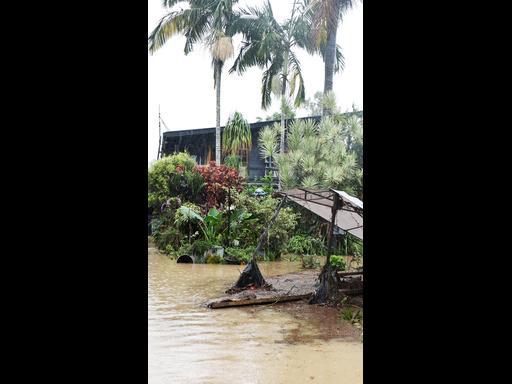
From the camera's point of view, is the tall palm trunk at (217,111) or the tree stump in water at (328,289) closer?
the tree stump in water at (328,289)

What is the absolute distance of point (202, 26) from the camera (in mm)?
9203

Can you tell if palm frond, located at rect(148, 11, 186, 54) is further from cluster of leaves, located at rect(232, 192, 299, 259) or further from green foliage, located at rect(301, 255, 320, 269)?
green foliage, located at rect(301, 255, 320, 269)

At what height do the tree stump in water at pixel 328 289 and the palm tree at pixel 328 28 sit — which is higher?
the palm tree at pixel 328 28

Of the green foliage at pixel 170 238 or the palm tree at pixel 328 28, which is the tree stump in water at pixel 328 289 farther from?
the palm tree at pixel 328 28

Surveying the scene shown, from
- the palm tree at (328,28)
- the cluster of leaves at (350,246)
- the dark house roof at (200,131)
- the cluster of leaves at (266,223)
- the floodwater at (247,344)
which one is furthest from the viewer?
the dark house roof at (200,131)

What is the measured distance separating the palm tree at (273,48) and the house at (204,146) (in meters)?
0.67

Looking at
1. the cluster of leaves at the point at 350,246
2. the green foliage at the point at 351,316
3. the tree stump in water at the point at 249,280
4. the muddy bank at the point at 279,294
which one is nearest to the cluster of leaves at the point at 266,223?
the cluster of leaves at the point at 350,246

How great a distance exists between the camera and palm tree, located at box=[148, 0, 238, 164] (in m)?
9.07

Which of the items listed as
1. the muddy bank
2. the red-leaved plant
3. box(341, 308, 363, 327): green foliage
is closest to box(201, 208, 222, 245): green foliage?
the red-leaved plant

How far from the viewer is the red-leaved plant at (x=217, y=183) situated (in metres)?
8.05


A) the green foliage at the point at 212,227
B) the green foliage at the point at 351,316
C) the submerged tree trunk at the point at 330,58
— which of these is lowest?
the green foliage at the point at 351,316
